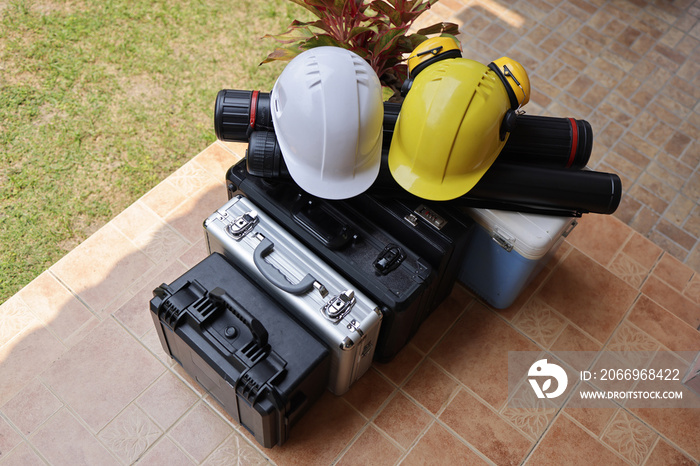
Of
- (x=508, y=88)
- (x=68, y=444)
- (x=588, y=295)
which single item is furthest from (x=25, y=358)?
(x=588, y=295)

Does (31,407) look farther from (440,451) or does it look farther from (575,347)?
(575,347)

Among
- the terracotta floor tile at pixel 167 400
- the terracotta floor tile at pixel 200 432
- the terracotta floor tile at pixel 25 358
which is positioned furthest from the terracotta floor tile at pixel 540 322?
the terracotta floor tile at pixel 25 358

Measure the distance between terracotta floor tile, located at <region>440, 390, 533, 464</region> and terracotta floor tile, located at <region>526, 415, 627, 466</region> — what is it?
56 millimetres

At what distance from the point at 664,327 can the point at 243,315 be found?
1893mm

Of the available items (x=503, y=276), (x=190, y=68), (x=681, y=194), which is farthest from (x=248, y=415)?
(x=681, y=194)

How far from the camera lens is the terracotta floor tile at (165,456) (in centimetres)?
211

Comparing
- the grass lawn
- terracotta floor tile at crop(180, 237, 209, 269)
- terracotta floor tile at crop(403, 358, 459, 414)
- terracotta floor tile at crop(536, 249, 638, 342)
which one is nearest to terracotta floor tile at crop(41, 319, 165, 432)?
terracotta floor tile at crop(180, 237, 209, 269)

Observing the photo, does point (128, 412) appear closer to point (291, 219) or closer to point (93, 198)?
point (291, 219)

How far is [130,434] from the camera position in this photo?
215 centimetres

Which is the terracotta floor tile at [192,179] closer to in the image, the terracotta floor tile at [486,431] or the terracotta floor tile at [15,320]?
the terracotta floor tile at [15,320]

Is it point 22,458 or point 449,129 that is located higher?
point 449,129

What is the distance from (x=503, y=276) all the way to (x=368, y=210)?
62 centimetres

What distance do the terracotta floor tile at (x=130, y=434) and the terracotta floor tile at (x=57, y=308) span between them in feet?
1.33

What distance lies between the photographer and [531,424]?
2273 mm
